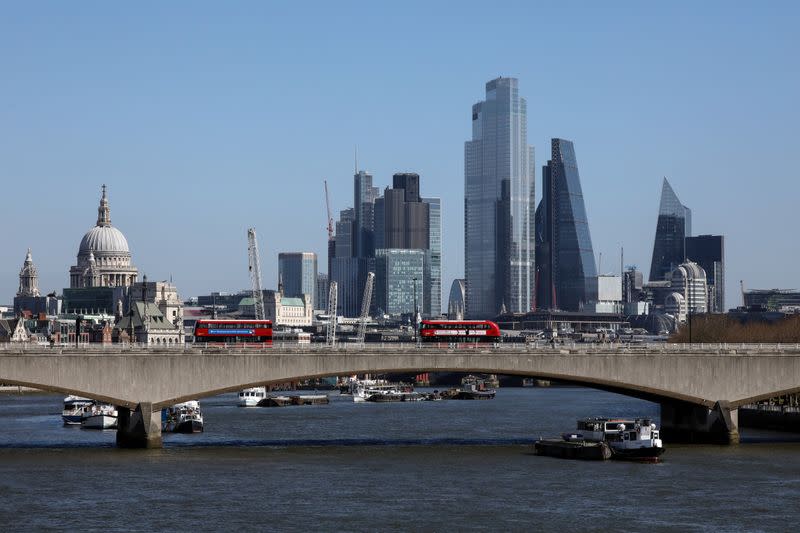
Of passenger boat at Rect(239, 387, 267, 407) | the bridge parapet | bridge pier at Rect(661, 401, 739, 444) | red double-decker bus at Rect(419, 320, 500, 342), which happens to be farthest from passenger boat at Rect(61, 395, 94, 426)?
bridge pier at Rect(661, 401, 739, 444)

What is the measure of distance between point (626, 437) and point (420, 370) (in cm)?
1624

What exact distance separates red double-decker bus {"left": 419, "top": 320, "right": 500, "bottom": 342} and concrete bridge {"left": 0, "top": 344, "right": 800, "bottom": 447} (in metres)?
14.5

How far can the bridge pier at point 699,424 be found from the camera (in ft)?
368

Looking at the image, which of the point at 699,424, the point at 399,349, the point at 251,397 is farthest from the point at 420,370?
the point at 251,397

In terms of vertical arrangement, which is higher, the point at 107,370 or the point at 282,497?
the point at 107,370

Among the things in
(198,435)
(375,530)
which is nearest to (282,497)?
(375,530)

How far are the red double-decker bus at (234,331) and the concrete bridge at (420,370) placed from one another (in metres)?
16.0

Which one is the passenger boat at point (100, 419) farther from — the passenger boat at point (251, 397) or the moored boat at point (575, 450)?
the moored boat at point (575, 450)

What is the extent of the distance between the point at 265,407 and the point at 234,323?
6070cm

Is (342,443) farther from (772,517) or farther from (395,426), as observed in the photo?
(772,517)

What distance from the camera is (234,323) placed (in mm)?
126625

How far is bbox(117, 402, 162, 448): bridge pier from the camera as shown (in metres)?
104

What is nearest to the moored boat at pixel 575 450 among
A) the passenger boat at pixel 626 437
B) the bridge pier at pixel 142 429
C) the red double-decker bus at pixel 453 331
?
the passenger boat at pixel 626 437

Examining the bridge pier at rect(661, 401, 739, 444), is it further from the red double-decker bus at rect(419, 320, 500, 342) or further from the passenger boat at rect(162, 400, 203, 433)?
the passenger boat at rect(162, 400, 203, 433)
